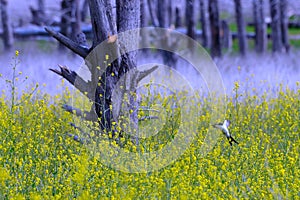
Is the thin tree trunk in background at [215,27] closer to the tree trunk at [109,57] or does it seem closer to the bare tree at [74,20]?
the bare tree at [74,20]

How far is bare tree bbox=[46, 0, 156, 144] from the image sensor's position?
7.71m

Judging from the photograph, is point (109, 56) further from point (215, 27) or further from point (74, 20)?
point (215, 27)

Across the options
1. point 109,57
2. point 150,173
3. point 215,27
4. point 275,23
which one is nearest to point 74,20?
point 215,27

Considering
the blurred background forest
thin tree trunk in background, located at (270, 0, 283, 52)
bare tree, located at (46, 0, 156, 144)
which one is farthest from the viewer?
thin tree trunk in background, located at (270, 0, 283, 52)

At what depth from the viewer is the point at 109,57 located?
7.82 m

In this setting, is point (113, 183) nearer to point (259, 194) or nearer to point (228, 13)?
point (259, 194)

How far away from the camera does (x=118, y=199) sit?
520 centimetres

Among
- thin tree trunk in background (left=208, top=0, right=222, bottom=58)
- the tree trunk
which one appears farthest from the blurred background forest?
the tree trunk

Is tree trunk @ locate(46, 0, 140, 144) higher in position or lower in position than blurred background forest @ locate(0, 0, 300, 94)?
higher

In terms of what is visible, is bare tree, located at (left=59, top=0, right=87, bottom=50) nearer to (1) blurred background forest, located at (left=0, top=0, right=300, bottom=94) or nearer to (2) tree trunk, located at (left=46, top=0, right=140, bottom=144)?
(1) blurred background forest, located at (left=0, top=0, right=300, bottom=94)

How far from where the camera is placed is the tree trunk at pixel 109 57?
7.71 meters

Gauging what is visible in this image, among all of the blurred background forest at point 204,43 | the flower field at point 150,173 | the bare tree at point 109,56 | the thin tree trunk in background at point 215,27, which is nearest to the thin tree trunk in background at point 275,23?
the blurred background forest at point 204,43

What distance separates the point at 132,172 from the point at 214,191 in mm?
834

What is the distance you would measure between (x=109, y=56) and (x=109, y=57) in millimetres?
14
